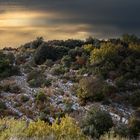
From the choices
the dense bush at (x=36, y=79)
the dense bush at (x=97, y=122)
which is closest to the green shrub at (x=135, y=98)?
the dense bush at (x=36, y=79)

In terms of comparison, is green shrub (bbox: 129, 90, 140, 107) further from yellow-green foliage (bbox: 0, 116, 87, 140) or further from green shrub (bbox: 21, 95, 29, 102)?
yellow-green foliage (bbox: 0, 116, 87, 140)

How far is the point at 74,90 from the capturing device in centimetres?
5172

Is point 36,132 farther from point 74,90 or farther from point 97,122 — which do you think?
point 74,90

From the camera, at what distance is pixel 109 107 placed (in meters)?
48.1

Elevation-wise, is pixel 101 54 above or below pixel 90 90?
above

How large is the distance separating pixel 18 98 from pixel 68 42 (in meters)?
34.4

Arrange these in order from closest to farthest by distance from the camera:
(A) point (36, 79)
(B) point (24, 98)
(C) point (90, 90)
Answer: (B) point (24, 98) → (C) point (90, 90) → (A) point (36, 79)

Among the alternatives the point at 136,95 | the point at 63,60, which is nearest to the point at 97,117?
the point at 136,95

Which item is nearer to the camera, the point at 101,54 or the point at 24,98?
the point at 24,98

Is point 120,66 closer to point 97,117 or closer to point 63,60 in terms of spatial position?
point 63,60

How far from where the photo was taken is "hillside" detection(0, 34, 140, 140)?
128ft

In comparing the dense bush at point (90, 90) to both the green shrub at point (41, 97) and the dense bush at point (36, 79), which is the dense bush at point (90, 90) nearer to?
the green shrub at point (41, 97)

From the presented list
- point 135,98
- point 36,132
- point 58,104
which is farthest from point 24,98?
point 36,132

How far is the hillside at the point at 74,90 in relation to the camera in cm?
3888
